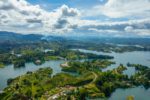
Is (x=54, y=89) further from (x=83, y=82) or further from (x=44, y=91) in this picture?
(x=83, y=82)

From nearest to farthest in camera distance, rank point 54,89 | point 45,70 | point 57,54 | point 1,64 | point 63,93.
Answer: point 63,93
point 54,89
point 45,70
point 1,64
point 57,54

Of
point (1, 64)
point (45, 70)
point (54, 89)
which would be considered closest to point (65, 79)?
point (54, 89)

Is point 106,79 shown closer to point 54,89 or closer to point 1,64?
point 54,89

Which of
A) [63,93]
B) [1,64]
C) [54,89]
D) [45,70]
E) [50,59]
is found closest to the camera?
[63,93]

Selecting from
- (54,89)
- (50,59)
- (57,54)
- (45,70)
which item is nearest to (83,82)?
(54,89)

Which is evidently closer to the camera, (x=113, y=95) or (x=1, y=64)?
(x=113, y=95)

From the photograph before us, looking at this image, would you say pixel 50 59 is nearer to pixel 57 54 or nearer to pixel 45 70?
pixel 57 54

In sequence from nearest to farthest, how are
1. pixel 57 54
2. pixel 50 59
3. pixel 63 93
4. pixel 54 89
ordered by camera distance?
pixel 63 93 < pixel 54 89 < pixel 50 59 < pixel 57 54

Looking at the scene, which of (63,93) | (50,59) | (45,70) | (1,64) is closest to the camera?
(63,93)
